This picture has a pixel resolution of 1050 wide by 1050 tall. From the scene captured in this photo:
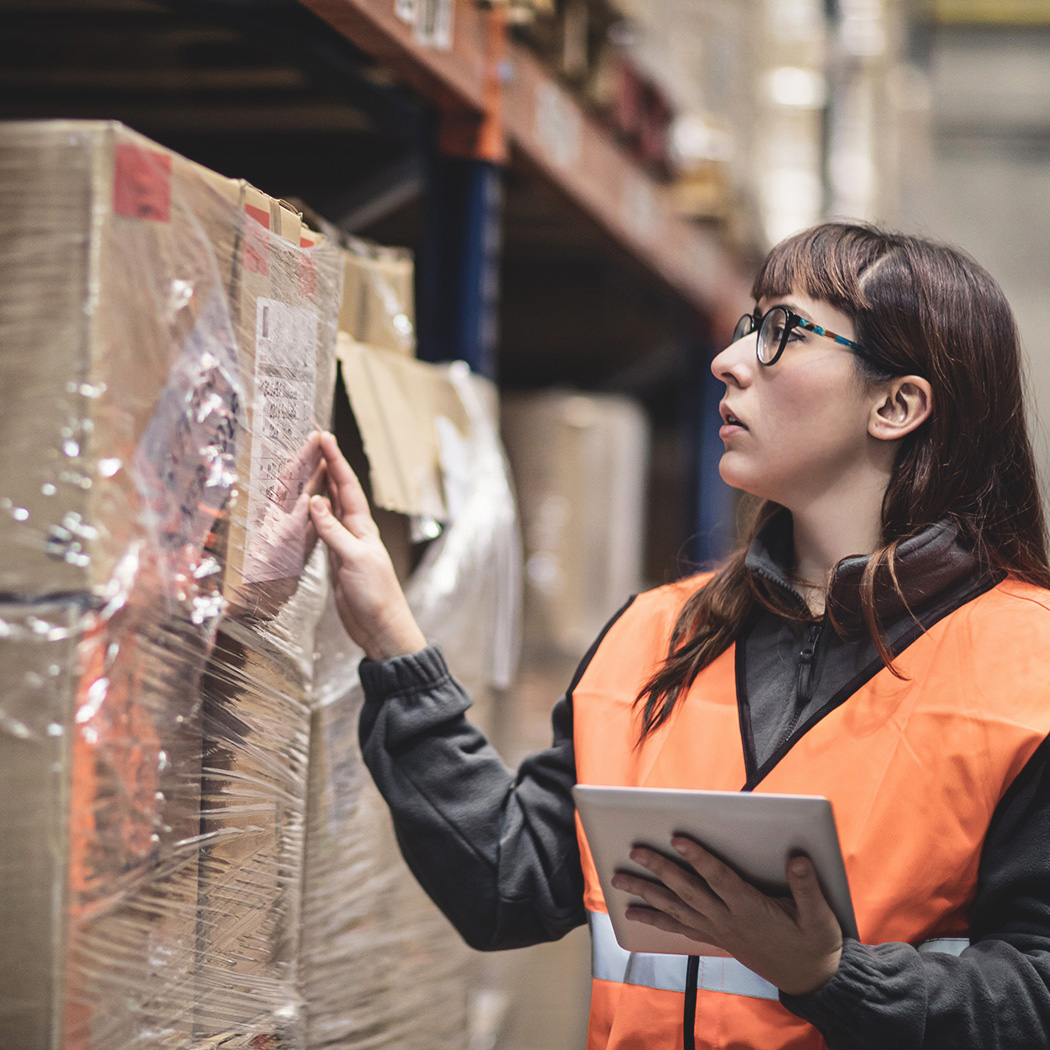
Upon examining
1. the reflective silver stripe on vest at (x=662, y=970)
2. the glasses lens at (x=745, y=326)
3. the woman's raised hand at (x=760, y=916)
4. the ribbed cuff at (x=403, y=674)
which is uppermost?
the glasses lens at (x=745, y=326)

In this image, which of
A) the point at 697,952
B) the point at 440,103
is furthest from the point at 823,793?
the point at 440,103

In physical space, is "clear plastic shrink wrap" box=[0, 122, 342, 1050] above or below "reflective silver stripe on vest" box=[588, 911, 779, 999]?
above

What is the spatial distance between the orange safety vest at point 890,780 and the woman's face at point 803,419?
259 mm

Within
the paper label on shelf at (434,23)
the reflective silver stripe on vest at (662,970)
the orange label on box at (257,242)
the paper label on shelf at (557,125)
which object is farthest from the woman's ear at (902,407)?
the paper label on shelf at (557,125)

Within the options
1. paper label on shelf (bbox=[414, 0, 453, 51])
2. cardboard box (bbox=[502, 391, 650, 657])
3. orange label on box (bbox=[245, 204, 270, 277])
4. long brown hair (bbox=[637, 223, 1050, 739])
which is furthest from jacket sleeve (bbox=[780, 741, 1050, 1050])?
cardboard box (bbox=[502, 391, 650, 657])

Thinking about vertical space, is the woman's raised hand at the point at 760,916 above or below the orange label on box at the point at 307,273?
below

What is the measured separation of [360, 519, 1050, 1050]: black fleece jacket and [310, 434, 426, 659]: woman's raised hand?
4 cm

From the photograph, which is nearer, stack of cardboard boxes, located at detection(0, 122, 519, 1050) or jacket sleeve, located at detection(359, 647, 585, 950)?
stack of cardboard boxes, located at detection(0, 122, 519, 1050)

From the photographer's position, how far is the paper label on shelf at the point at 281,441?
1479 millimetres

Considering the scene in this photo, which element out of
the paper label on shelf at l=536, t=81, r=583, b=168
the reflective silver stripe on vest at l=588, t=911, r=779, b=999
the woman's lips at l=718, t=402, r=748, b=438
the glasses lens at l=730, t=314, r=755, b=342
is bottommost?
the reflective silver stripe on vest at l=588, t=911, r=779, b=999

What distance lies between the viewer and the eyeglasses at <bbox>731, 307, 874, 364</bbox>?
5.39 ft

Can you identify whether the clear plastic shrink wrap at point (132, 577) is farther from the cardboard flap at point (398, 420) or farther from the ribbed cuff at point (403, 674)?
the cardboard flap at point (398, 420)

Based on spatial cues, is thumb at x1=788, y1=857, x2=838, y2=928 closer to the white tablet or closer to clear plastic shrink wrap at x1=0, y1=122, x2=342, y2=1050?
the white tablet

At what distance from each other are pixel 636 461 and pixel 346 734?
103 inches
